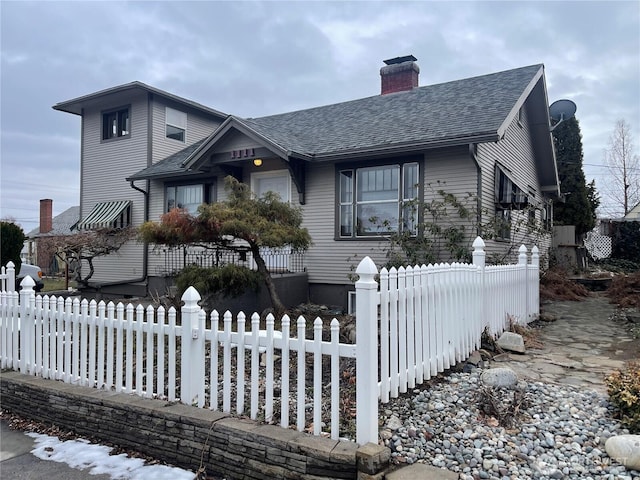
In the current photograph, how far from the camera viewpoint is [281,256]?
1083 centimetres

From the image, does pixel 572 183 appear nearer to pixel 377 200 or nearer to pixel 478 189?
pixel 478 189

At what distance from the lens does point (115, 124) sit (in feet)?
48.1

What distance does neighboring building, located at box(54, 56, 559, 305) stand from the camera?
9.21 meters

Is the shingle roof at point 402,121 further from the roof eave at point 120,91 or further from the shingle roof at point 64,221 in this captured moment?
the shingle roof at point 64,221

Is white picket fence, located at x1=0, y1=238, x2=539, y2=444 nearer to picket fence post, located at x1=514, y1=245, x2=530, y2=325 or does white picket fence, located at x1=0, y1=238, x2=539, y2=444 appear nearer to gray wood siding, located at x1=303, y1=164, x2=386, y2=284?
picket fence post, located at x1=514, y1=245, x2=530, y2=325

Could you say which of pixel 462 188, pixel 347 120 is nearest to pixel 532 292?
pixel 462 188

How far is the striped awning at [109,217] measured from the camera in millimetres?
13562

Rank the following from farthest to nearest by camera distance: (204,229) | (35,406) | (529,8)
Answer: (529,8), (204,229), (35,406)

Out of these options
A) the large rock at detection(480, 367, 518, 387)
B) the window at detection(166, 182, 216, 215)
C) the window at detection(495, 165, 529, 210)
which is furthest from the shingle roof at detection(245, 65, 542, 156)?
the large rock at detection(480, 367, 518, 387)

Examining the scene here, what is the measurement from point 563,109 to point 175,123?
11525 mm

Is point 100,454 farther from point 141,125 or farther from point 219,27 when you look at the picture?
point 141,125

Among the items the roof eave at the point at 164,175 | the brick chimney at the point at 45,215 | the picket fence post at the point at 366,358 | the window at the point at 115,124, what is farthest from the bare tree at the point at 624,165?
the brick chimney at the point at 45,215

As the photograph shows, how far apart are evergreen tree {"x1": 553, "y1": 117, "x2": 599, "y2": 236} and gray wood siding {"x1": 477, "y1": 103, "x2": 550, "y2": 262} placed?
3821mm

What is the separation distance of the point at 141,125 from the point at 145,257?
410 cm
